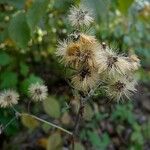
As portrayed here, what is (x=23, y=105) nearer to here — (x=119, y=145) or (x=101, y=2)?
(x=119, y=145)

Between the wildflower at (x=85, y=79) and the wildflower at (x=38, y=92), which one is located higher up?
the wildflower at (x=85, y=79)

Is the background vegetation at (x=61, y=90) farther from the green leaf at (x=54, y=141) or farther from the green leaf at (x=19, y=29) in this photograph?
the green leaf at (x=19, y=29)

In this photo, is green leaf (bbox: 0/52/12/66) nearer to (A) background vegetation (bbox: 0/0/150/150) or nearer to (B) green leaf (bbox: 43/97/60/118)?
(A) background vegetation (bbox: 0/0/150/150)

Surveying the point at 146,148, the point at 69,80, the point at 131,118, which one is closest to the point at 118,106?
the point at 131,118

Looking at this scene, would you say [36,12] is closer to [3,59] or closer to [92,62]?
[92,62]

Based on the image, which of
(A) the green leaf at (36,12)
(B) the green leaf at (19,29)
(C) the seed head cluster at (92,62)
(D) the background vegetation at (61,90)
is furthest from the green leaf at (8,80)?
(C) the seed head cluster at (92,62)

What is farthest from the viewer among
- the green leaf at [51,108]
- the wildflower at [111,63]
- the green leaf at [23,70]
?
the green leaf at [23,70]

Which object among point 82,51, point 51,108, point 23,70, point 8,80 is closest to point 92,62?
point 82,51
